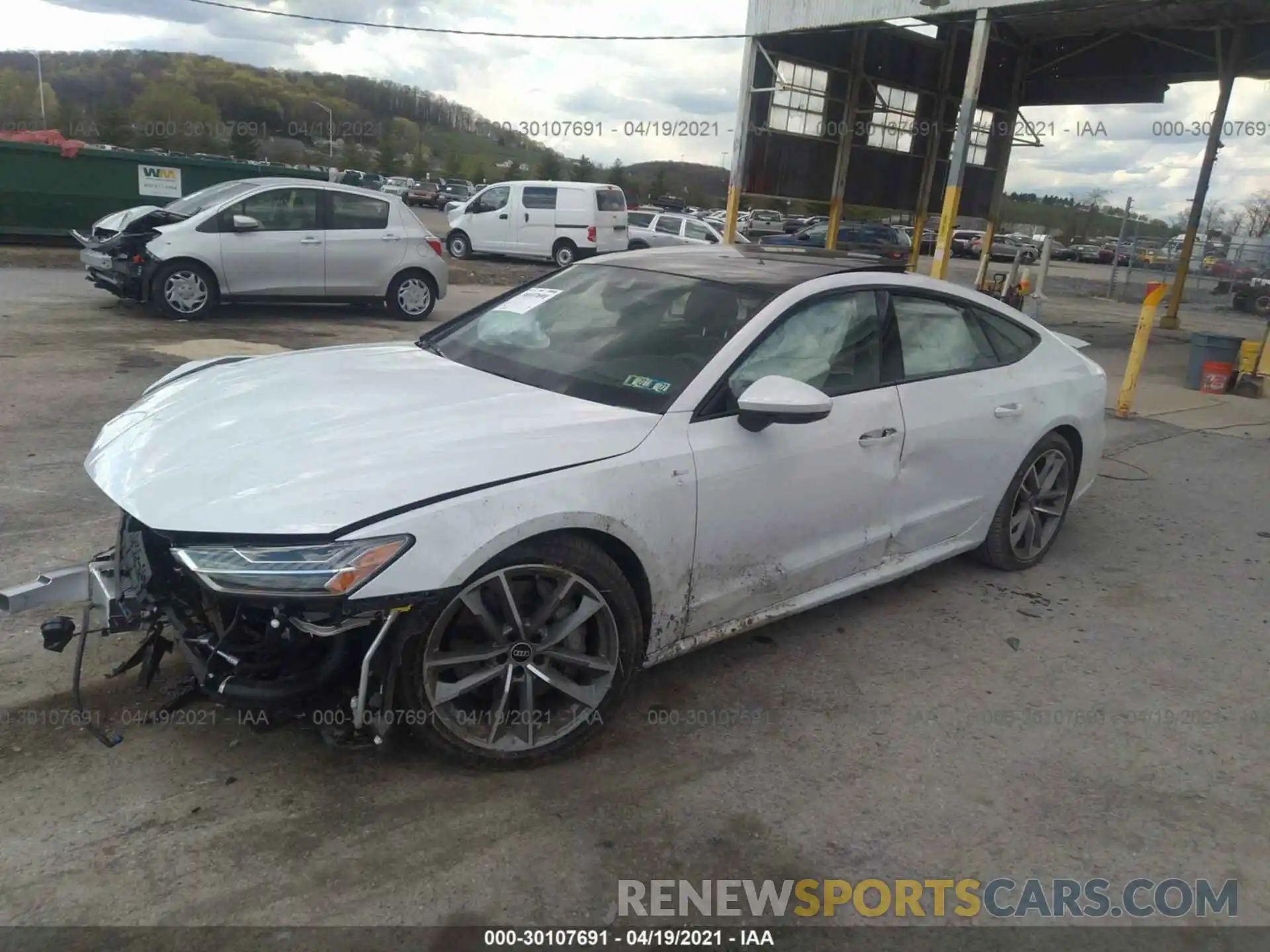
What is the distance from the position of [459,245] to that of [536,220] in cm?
227

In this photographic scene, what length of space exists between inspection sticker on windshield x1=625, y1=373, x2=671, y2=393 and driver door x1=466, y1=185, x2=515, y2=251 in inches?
753

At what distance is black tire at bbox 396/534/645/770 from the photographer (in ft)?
8.51

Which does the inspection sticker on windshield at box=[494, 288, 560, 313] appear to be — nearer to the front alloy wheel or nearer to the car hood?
the car hood

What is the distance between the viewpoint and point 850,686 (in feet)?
11.7

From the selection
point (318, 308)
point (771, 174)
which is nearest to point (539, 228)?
point (771, 174)

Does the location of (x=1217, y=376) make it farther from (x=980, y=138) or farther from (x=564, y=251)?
(x=564, y=251)

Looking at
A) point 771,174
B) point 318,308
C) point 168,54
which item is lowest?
point 318,308

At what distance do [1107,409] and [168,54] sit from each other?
229 feet

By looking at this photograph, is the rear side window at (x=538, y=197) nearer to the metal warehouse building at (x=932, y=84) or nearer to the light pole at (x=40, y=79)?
the metal warehouse building at (x=932, y=84)

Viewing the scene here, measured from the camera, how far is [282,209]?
35.0 feet

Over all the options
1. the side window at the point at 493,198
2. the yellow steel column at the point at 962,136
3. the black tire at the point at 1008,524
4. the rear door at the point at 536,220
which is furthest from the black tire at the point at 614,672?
the side window at the point at 493,198

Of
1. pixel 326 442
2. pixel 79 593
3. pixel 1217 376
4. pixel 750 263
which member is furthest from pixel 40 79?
pixel 326 442

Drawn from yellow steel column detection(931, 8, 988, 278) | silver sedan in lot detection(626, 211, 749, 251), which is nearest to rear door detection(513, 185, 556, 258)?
silver sedan in lot detection(626, 211, 749, 251)

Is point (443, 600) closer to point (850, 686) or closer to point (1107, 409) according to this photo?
point (850, 686)
